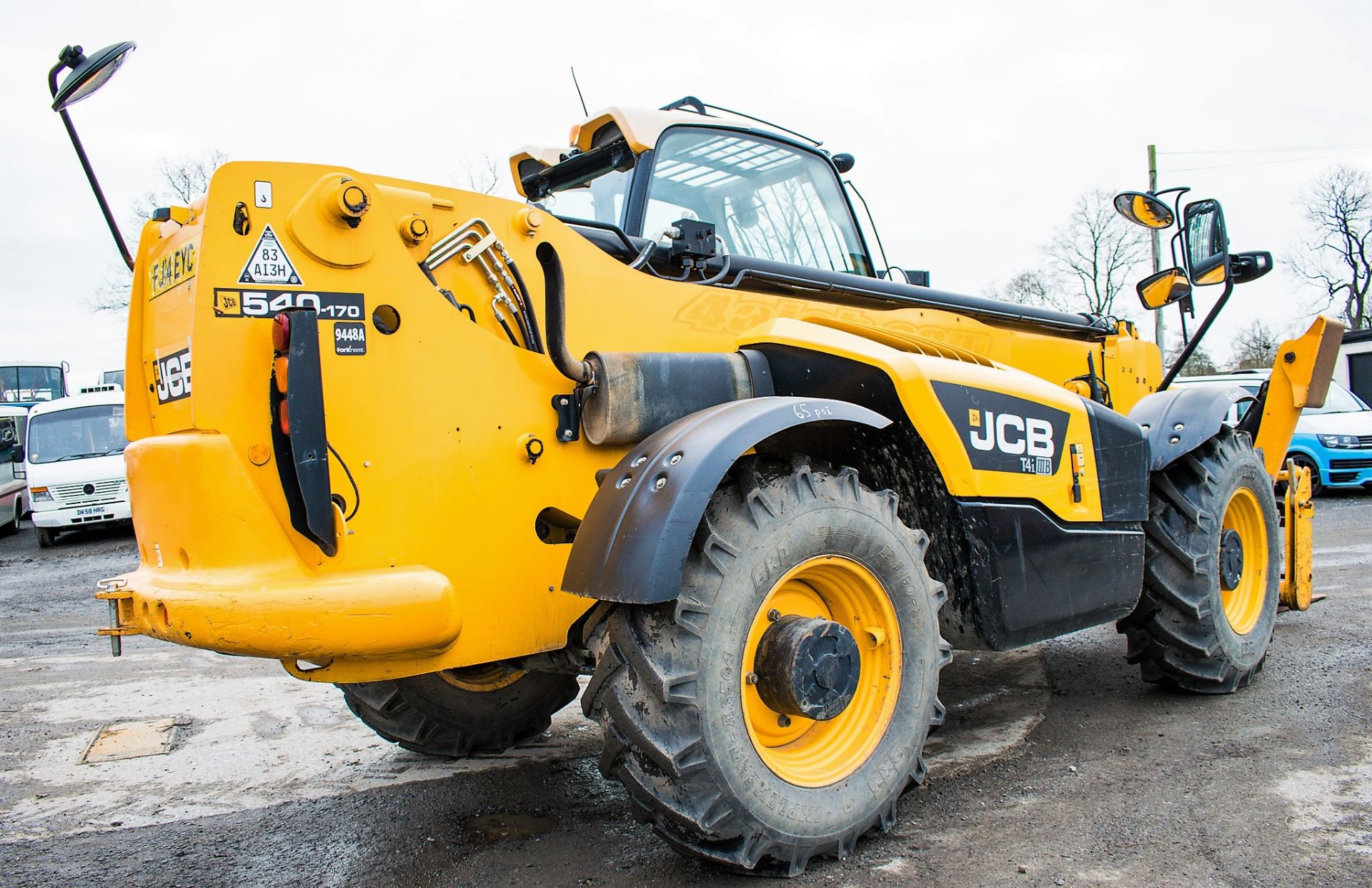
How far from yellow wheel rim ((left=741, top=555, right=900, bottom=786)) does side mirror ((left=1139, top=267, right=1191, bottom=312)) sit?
3173mm

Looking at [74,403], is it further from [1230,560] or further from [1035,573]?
[1230,560]

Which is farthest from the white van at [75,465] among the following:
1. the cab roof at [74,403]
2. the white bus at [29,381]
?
the white bus at [29,381]

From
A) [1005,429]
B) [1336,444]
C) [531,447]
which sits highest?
[531,447]

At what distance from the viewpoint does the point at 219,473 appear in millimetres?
2662

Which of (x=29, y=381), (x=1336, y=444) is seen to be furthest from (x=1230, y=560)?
(x=29, y=381)

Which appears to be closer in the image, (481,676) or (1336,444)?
(481,676)

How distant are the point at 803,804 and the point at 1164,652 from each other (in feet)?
8.35

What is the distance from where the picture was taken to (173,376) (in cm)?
289

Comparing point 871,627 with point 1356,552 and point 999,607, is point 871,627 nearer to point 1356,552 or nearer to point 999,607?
point 999,607

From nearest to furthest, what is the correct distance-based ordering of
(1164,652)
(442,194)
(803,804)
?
1. (803,804)
2. (442,194)
3. (1164,652)

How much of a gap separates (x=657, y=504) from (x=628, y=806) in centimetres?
148

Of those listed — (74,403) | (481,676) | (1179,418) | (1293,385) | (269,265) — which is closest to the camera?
(269,265)

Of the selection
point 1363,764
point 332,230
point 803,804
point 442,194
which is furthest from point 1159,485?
point 332,230

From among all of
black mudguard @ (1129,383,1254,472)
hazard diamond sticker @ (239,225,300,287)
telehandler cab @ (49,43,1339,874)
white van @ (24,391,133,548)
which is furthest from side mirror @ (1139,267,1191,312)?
white van @ (24,391,133,548)
